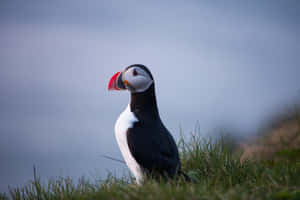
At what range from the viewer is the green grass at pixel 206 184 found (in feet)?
11.2

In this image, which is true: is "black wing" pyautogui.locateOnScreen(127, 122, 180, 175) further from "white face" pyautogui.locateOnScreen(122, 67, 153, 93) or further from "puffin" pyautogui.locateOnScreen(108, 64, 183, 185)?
"white face" pyautogui.locateOnScreen(122, 67, 153, 93)

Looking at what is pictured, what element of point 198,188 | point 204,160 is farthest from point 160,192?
point 204,160

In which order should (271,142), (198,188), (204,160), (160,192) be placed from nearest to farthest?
(160,192) < (198,188) < (204,160) < (271,142)

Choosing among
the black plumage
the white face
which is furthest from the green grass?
the white face

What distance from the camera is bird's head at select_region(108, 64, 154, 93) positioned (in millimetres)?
4188

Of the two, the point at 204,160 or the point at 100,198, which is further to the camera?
the point at 204,160

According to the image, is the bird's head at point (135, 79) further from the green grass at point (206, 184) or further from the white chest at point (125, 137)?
the green grass at point (206, 184)

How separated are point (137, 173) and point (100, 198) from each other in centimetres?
68

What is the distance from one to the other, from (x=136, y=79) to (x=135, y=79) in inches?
0.6

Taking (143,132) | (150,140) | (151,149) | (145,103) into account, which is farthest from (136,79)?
(151,149)

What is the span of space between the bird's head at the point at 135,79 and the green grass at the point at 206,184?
1245 millimetres

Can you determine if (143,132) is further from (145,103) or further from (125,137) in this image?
(145,103)

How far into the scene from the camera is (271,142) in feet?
32.5

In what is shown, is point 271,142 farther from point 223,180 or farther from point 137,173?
point 137,173
